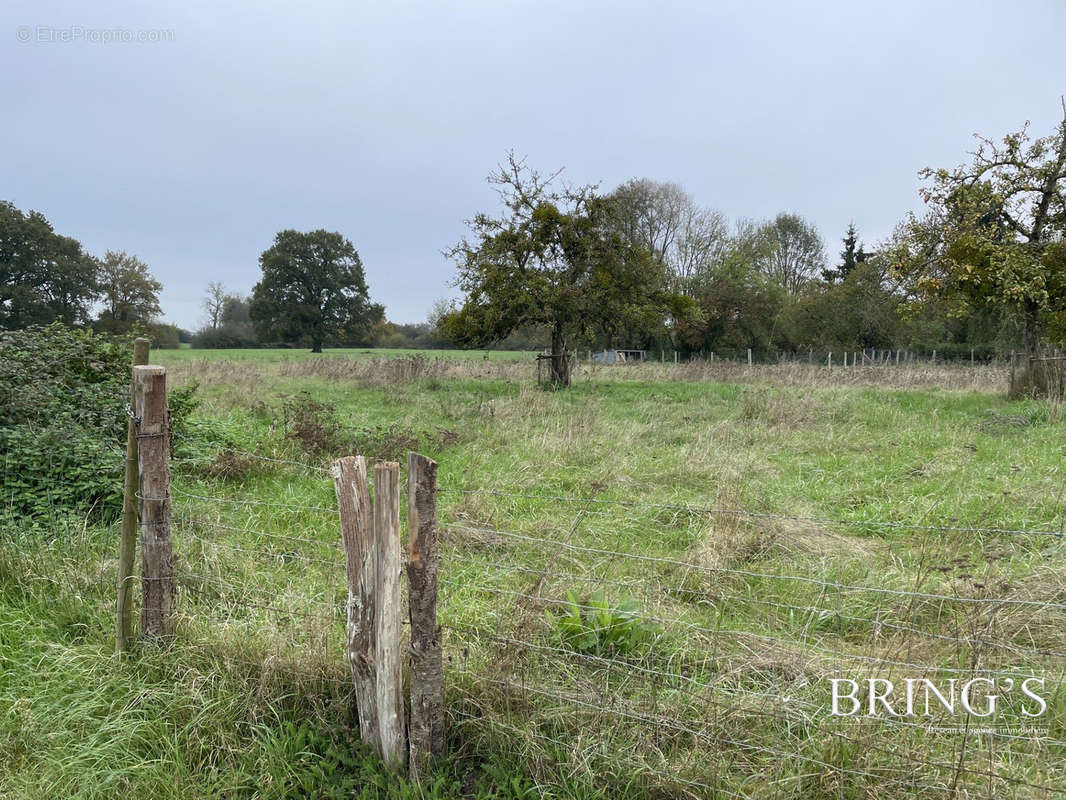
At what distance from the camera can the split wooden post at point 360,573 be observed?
250 cm

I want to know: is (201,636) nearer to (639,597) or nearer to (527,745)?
(527,745)

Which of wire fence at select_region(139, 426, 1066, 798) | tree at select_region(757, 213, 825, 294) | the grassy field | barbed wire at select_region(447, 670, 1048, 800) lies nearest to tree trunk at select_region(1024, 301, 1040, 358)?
the grassy field

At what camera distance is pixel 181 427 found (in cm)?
758

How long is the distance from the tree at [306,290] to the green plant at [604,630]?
57320 millimetres

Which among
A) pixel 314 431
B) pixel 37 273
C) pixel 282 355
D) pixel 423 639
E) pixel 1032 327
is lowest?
pixel 423 639

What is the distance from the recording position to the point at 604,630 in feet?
10.5

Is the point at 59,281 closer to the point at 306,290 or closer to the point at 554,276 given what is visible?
the point at 306,290

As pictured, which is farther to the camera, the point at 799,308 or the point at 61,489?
the point at 799,308

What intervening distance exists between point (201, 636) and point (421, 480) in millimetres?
1697

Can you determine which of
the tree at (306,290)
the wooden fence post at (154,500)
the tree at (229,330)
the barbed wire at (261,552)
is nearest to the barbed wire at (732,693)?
the barbed wire at (261,552)

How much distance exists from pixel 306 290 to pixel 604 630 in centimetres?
5948

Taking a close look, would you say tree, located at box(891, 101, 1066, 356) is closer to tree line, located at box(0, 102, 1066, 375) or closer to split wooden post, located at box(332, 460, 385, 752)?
tree line, located at box(0, 102, 1066, 375)

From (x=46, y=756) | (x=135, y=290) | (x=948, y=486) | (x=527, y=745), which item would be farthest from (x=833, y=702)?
(x=135, y=290)

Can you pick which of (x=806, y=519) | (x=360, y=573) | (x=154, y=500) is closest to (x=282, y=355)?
(x=154, y=500)
